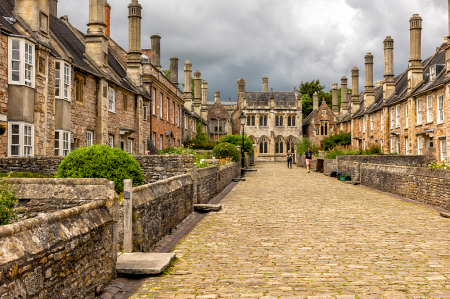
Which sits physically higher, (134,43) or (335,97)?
(335,97)

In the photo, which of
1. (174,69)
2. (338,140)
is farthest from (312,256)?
(338,140)

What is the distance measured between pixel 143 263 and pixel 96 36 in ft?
65.0

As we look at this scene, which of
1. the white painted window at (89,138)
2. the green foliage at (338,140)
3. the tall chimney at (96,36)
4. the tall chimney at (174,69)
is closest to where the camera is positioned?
the white painted window at (89,138)

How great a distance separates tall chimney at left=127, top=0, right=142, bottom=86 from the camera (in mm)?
26922

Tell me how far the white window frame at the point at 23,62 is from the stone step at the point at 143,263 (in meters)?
11.1

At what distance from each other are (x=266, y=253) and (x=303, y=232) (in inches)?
82.7

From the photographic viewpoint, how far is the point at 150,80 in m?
29.7

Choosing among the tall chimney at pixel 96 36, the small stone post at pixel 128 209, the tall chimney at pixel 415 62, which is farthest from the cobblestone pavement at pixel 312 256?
the tall chimney at pixel 415 62

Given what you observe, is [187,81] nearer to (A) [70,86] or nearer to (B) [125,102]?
(B) [125,102]

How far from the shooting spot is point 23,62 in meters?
14.5

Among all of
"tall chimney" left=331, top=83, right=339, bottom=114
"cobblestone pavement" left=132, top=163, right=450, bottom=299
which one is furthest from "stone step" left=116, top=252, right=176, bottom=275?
"tall chimney" left=331, top=83, right=339, bottom=114

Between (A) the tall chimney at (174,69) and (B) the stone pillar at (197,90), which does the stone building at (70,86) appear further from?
(B) the stone pillar at (197,90)

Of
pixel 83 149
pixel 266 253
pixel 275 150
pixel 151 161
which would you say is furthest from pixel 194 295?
pixel 275 150

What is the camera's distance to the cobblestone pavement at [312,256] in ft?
16.8
